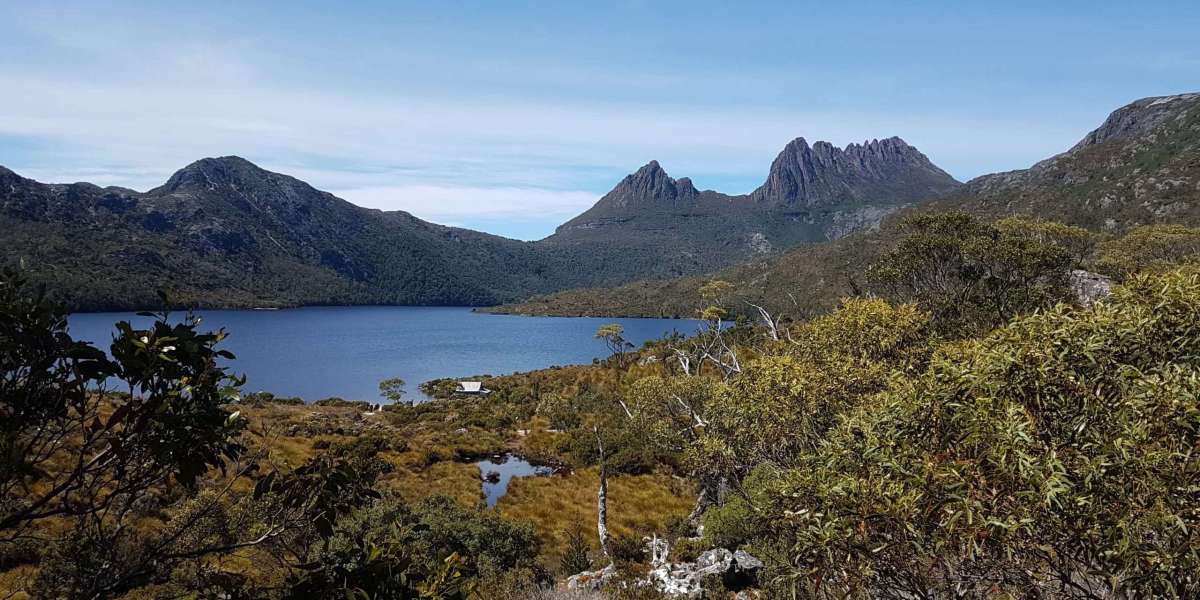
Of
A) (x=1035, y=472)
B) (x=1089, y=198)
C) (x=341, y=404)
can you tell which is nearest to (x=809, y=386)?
(x=1035, y=472)

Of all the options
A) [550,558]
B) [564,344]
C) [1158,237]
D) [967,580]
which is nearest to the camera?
[967,580]

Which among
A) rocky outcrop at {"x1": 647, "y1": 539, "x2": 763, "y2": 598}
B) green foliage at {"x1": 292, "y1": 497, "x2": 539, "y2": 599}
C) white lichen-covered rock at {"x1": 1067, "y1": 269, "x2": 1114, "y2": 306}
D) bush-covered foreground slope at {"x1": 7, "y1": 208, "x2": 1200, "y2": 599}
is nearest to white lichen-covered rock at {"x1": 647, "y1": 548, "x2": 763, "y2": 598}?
rocky outcrop at {"x1": 647, "y1": 539, "x2": 763, "y2": 598}

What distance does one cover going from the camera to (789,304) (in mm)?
160875

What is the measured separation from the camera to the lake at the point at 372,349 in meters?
80.0

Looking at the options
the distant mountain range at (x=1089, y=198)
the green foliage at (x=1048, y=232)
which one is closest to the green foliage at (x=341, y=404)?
the green foliage at (x=1048, y=232)

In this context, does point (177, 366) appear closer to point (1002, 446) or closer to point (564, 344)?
point (1002, 446)

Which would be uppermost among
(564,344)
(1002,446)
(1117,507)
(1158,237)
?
(1158,237)

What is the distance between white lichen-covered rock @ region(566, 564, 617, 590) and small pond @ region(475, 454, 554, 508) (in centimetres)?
1335

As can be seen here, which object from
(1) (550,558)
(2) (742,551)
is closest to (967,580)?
(2) (742,551)

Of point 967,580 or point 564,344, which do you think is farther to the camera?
point 564,344

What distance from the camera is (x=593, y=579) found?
1725 cm

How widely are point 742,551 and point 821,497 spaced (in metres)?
12.5

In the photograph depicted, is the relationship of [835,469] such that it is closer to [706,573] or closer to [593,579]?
[706,573]

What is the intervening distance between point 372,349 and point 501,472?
92237mm
